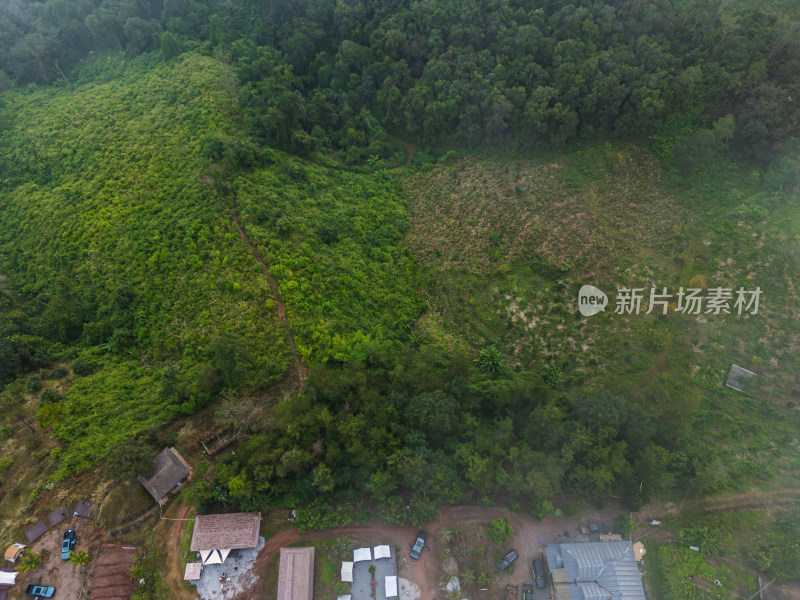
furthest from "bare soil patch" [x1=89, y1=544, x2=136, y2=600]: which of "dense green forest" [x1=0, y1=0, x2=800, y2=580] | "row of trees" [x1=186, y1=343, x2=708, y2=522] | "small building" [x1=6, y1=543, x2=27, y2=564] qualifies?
"row of trees" [x1=186, y1=343, x2=708, y2=522]

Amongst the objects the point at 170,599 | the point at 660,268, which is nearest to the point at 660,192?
the point at 660,268

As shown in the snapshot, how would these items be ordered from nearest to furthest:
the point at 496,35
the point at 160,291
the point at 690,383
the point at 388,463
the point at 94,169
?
the point at 388,463 < the point at 690,383 < the point at 160,291 < the point at 94,169 < the point at 496,35

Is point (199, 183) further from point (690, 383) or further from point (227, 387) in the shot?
point (690, 383)

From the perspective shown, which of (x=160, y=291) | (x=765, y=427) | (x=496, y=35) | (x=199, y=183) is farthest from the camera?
(x=496, y=35)

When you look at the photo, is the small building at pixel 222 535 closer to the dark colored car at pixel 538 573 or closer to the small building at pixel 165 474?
the small building at pixel 165 474

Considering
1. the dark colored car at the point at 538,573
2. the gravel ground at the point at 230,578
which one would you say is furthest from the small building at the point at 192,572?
the dark colored car at the point at 538,573

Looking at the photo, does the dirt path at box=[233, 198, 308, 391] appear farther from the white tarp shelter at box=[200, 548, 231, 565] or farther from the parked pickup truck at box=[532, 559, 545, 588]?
the parked pickup truck at box=[532, 559, 545, 588]

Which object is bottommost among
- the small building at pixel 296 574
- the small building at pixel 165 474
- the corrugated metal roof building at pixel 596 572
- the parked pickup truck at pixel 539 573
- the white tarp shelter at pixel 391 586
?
the parked pickup truck at pixel 539 573
